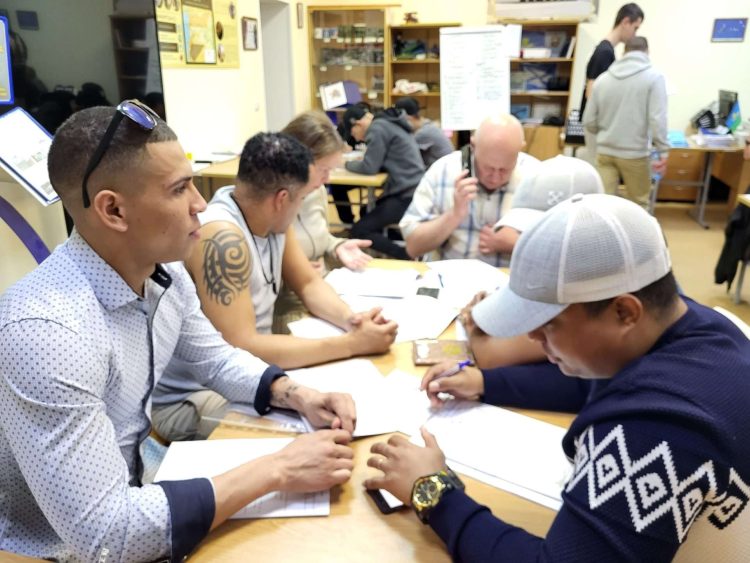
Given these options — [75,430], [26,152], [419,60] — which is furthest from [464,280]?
[419,60]

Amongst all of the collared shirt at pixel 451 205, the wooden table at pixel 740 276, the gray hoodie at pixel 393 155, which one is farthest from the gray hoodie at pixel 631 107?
the collared shirt at pixel 451 205

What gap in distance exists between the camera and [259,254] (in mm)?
1829

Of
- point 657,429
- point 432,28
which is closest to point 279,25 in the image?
point 432,28

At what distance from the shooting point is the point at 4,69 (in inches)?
73.5

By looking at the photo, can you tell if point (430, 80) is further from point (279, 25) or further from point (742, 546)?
point (742, 546)

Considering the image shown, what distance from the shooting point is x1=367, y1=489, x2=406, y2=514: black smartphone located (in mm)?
989

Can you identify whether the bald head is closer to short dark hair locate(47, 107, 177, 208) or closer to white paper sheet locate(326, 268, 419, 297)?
white paper sheet locate(326, 268, 419, 297)

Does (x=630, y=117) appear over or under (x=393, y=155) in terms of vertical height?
over

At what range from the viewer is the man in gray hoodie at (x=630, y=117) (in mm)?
4492

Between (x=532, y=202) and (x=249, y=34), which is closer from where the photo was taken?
(x=532, y=202)

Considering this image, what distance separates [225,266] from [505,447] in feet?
2.88

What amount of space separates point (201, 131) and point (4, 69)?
2.38 m

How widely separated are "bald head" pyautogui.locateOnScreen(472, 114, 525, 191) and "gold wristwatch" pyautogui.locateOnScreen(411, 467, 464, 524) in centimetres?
173

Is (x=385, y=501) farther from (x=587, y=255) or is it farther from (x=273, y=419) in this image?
(x=587, y=255)
